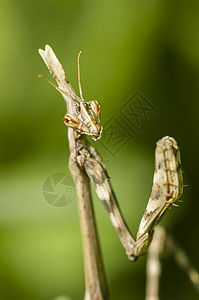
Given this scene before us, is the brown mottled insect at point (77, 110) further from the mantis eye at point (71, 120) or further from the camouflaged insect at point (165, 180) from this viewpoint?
the camouflaged insect at point (165, 180)

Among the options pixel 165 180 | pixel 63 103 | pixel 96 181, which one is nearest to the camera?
pixel 165 180

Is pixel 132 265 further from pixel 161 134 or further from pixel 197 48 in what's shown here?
pixel 197 48

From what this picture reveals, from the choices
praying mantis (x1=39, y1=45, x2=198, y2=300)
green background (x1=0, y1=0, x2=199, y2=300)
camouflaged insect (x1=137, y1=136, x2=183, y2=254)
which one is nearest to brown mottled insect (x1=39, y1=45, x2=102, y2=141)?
praying mantis (x1=39, y1=45, x2=198, y2=300)

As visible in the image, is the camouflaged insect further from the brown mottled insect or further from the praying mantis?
the brown mottled insect

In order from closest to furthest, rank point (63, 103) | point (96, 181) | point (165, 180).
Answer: point (165, 180) < point (96, 181) < point (63, 103)

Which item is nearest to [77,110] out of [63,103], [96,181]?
[96,181]

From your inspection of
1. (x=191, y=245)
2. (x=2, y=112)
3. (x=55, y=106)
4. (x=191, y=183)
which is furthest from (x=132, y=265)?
(x=2, y=112)

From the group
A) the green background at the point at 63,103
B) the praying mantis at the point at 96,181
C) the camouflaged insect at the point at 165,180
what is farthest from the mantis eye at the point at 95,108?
the green background at the point at 63,103

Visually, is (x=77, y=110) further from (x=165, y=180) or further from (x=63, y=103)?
(x=63, y=103)
